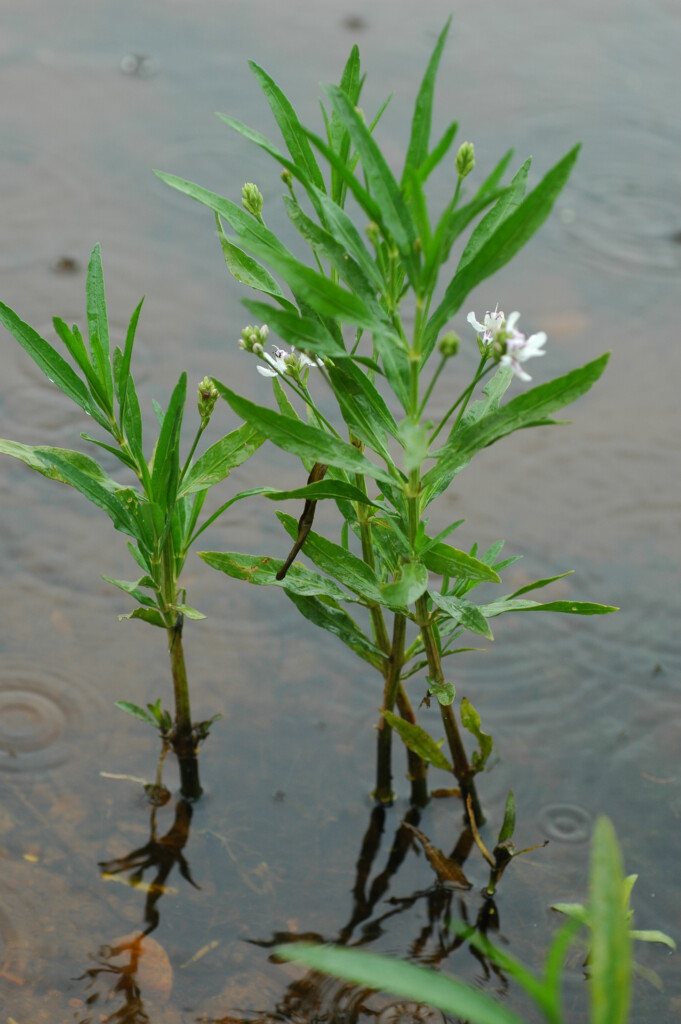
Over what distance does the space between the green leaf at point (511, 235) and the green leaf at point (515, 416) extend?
0.19 metres

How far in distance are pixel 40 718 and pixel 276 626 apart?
681 millimetres

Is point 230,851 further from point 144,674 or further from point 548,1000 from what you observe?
point 548,1000

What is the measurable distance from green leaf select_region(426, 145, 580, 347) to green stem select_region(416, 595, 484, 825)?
1.96ft

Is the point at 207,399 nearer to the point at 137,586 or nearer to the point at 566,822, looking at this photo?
the point at 137,586

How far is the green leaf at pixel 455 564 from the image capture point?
1.89 metres

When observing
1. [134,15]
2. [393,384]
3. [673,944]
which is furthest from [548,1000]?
[134,15]

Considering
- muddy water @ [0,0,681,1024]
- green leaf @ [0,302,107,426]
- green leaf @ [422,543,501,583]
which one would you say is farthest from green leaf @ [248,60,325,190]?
muddy water @ [0,0,681,1024]

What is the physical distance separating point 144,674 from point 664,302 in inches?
95.3

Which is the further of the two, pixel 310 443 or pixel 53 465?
pixel 53 465

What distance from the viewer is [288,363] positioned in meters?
1.97

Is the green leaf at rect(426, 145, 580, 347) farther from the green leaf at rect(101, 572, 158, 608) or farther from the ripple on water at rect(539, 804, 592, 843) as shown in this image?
the ripple on water at rect(539, 804, 592, 843)

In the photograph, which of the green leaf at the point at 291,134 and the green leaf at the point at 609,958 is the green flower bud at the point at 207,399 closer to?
the green leaf at the point at 291,134

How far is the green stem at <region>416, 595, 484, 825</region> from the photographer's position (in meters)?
2.08

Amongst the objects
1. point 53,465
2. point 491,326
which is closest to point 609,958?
point 491,326
